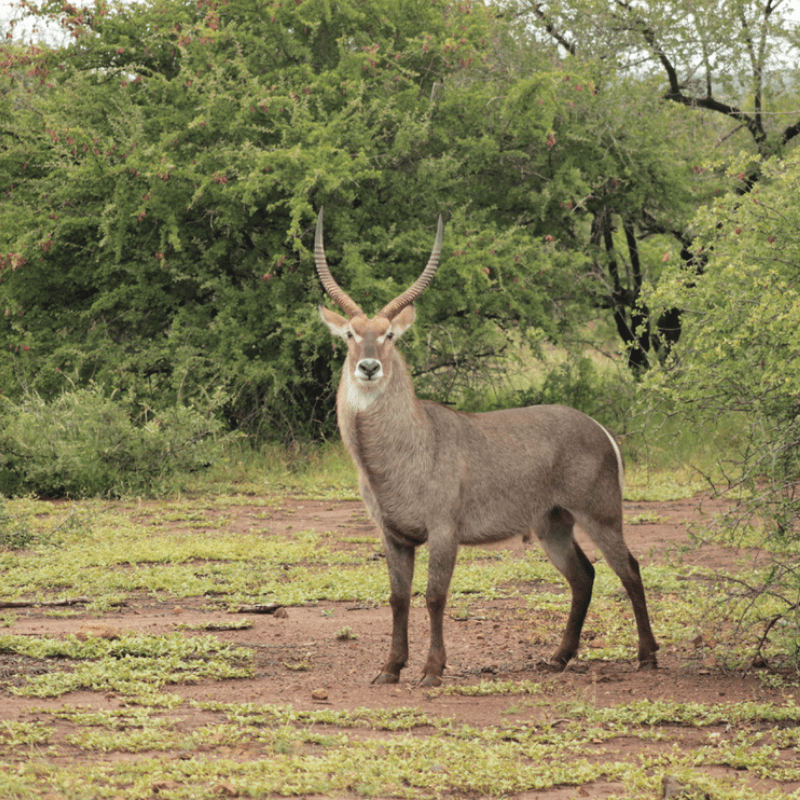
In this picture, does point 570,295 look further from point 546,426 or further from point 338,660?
point 338,660

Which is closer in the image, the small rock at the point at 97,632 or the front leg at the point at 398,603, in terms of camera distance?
the front leg at the point at 398,603

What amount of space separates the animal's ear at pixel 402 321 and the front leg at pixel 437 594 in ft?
3.59

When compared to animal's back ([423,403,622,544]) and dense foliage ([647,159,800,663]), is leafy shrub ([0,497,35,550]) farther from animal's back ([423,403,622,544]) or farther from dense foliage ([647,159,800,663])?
dense foliage ([647,159,800,663])

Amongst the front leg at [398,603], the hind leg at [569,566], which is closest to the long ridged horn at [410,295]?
the front leg at [398,603]

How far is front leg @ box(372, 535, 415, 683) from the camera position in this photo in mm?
5238

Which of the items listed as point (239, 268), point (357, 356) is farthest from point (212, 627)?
point (239, 268)

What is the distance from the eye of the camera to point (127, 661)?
17.2 feet

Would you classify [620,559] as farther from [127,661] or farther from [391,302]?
[127,661]

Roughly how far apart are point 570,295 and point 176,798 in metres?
11.3

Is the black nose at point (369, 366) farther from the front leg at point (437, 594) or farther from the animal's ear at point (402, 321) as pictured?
the front leg at point (437, 594)

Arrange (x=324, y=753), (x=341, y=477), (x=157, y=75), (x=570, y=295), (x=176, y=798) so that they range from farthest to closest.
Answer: (x=570, y=295) < (x=157, y=75) < (x=341, y=477) < (x=324, y=753) < (x=176, y=798)

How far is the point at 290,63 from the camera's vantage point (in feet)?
44.5

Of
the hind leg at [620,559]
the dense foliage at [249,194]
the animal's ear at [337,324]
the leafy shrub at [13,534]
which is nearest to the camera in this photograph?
the animal's ear at [337,324]

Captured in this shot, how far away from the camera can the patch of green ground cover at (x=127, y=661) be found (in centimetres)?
477
